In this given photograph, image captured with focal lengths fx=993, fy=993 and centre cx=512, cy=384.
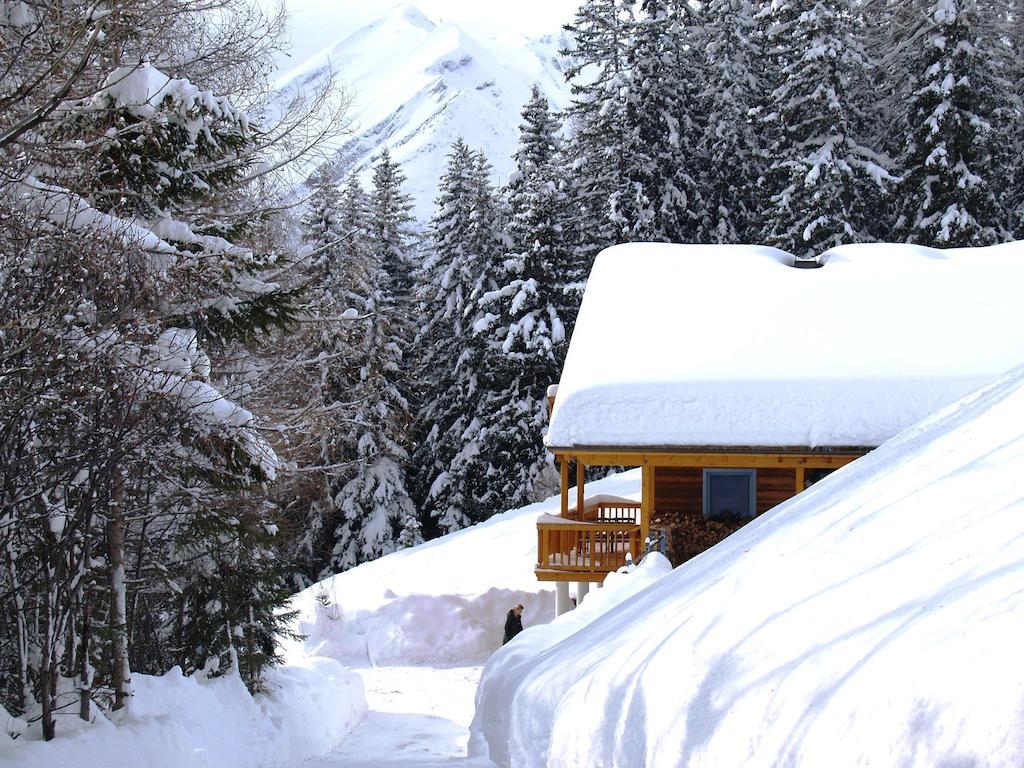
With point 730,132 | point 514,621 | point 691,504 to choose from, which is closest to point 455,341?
point 730,132

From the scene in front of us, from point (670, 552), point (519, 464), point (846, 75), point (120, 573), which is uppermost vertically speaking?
point (846, 75)

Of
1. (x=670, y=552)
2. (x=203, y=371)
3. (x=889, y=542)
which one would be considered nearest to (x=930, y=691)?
(x=889, y=542)

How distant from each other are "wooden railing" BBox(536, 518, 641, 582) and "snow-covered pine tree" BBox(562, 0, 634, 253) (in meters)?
15.7

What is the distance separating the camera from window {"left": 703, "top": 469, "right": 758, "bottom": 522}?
1719cm

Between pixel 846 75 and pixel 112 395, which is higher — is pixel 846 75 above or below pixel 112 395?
above

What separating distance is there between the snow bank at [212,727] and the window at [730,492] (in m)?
6.81

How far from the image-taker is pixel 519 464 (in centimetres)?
3134

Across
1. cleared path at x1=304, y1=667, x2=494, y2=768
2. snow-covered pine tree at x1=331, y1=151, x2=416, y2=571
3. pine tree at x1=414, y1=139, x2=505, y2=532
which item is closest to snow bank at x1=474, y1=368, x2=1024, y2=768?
cleared path at x1=304, y1=667, x2=494, y2=768

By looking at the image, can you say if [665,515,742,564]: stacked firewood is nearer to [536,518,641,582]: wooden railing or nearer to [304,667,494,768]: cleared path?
[536,518,641,582]: wooden railing

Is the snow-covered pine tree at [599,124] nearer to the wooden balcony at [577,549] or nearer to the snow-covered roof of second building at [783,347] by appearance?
the snow-covered roof of second building at [783,347]

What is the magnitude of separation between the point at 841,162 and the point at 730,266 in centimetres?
886

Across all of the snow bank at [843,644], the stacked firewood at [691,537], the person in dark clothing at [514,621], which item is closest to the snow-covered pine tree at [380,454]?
the person in dark clothing at [514,621]

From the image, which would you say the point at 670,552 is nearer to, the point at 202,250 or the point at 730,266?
the point at 730,266

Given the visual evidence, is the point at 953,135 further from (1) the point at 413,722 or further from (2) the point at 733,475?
(1) the point at 413,722
